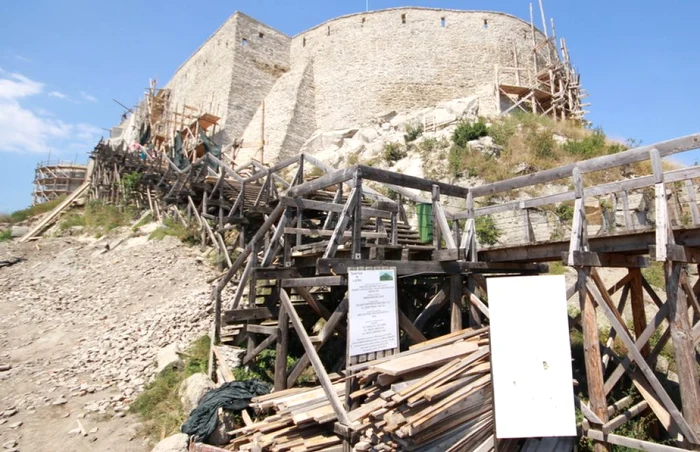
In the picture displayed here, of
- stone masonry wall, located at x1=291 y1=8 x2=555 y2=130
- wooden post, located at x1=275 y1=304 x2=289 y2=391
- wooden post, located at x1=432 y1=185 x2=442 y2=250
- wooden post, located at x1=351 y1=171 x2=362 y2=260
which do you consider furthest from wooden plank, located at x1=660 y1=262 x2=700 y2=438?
stone masonry wall, located at x1=291 y1=8 x2=555 y2=130

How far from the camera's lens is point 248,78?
25750mm

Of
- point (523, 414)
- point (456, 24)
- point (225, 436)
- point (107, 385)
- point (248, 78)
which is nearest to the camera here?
point (523, 414)

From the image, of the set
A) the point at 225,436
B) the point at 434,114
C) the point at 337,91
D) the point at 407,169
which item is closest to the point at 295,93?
the point at 337,91

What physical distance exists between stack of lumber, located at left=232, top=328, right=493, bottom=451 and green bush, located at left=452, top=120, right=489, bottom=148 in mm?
12285

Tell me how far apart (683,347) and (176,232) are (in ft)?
48.7

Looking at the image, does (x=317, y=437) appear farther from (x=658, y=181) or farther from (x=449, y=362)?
(x=658, y=181)

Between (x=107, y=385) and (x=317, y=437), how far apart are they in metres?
5.05

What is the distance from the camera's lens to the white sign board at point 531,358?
3.42 metres

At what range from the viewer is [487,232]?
1213 cm

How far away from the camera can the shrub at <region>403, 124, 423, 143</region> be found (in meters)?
19.0

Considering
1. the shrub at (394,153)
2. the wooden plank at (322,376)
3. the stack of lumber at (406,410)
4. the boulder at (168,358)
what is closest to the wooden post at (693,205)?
the stack of lumber at (406,410)

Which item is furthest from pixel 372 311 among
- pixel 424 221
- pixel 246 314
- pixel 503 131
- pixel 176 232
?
pixel 503 131

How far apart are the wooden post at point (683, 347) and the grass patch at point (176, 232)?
1357cm

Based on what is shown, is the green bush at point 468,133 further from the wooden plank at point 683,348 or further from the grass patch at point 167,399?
the wooden plank at point 683,348
